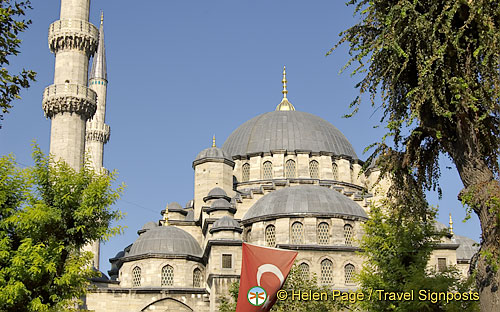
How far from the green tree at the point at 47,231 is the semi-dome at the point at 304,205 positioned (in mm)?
16639

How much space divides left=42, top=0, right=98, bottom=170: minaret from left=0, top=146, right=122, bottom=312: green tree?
15412 millimetres

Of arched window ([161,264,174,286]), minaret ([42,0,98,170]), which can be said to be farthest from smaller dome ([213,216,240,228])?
minaret ([42,0,98,170])

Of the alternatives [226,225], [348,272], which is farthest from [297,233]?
[226,225]

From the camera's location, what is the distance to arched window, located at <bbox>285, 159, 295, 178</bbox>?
40562mm

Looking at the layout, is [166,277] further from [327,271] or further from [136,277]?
[327,271]

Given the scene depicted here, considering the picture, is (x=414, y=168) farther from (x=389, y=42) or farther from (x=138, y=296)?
(x=138, y=296)

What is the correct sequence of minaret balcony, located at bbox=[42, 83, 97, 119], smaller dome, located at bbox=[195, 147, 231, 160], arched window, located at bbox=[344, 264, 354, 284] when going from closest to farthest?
arched window, located at bbox=[344, 264, 354, 284] < minaret balcony, located at bbox=[42, 83, 97, 119] < smaller dome, located at bbox=[195, 147, 231, 160]

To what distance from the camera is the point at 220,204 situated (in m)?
34.2

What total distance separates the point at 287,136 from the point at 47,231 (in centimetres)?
2847

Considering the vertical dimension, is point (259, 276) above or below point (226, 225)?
below

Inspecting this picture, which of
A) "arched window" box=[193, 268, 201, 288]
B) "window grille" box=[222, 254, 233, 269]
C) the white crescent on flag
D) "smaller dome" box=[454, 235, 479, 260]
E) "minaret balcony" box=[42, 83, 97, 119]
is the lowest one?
the white crescent on flag

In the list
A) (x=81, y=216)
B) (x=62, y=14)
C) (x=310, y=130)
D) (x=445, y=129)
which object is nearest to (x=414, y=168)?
(x=445, y=129)

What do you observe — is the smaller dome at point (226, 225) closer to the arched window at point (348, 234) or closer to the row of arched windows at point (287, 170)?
the arched window at point (348, 234)

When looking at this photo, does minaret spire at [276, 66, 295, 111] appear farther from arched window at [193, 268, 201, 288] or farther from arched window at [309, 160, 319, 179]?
arched window at [193, 268, 201, 288]
